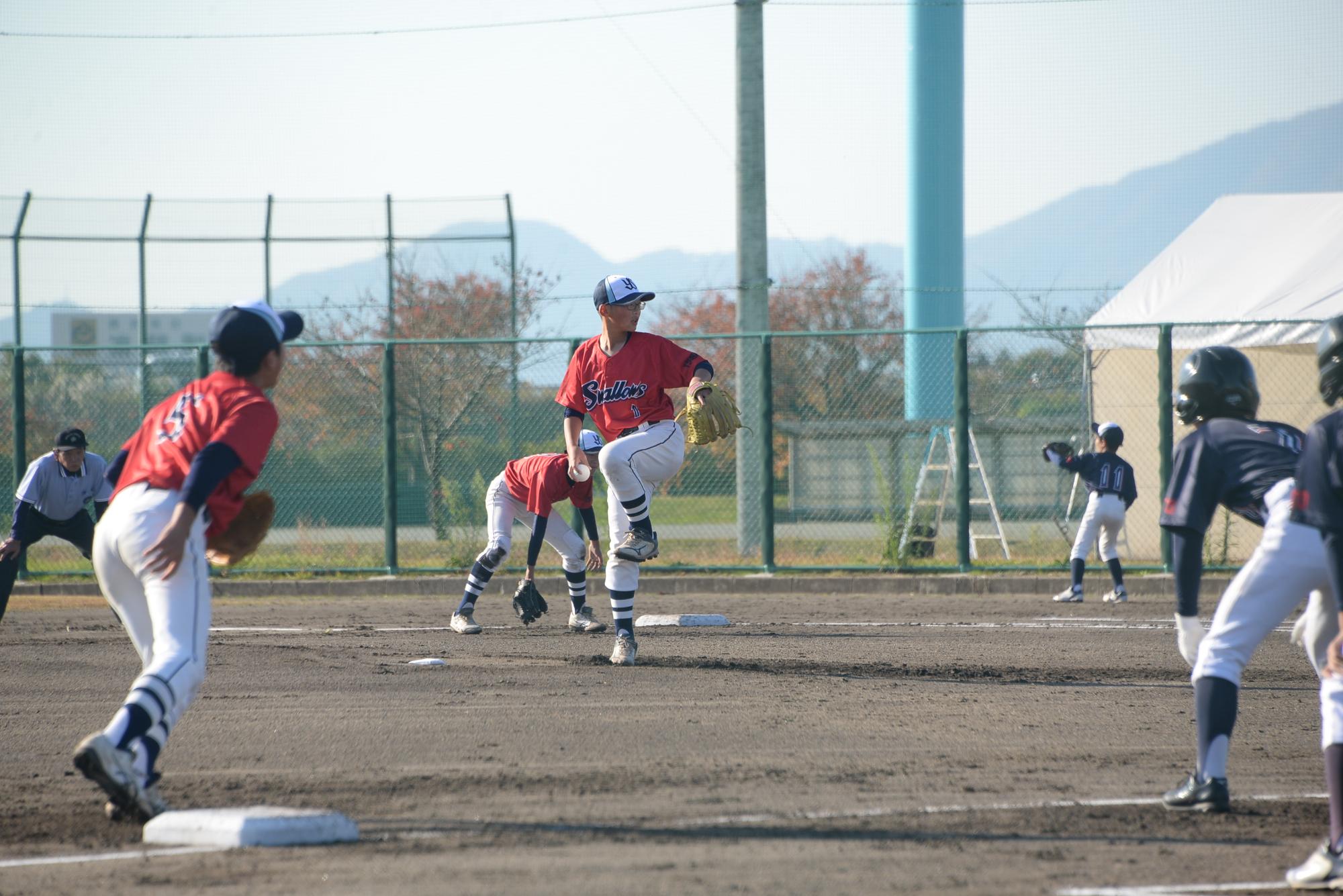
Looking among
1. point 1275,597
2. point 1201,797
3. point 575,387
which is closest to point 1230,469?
point 1275,597

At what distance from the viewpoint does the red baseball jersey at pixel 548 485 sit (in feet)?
35.9

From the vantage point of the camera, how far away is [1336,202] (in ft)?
64.1

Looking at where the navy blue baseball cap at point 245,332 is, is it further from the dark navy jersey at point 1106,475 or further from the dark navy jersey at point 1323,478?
the dark navy jersey at point 1106,475

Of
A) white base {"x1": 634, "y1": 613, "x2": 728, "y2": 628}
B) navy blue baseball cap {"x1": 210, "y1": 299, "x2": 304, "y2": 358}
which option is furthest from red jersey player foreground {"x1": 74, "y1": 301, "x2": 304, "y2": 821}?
white base {"x1": 634, "y1": 613, "x2": 728, "y2": 628}

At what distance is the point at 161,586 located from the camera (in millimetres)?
4988

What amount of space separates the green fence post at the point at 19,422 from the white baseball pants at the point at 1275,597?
14.9 m

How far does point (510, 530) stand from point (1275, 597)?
717cm

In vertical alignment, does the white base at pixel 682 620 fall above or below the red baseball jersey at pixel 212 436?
below

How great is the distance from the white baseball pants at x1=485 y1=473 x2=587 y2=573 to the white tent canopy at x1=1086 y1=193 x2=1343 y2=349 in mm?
7868

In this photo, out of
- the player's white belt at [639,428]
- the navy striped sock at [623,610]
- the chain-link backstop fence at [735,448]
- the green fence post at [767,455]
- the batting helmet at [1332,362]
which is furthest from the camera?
the chain-link backstop fence at [735,448]

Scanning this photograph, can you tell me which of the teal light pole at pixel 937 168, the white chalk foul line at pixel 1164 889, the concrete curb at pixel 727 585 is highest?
the teal light pole at pixel 937 168

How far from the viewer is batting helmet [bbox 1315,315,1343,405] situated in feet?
14.7

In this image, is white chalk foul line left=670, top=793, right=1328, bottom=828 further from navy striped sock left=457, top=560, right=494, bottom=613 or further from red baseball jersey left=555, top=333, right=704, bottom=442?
navy striped sock left=457, top=560, right=494, bottom=613

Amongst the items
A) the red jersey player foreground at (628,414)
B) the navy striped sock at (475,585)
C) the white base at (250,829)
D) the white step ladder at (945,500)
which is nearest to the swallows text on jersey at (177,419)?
the white base at (250,829)
